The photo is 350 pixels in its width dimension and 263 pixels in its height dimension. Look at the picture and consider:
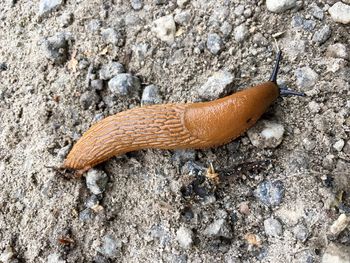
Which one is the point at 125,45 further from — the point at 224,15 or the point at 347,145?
the point at 347,145

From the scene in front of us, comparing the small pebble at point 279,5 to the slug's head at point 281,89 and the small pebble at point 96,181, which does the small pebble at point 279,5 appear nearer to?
the slug's head at point 281,89

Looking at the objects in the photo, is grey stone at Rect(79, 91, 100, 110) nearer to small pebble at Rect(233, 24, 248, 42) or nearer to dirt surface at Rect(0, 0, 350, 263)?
dirt surface at Rect(0, 0, 350, 263)

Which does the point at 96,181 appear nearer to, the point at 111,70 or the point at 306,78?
the point at 111,70

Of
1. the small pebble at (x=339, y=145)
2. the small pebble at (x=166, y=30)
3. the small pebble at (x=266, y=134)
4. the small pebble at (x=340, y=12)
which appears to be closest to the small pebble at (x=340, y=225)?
the small pebble at (x=339, y=145)

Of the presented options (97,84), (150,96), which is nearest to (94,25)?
(97,84)

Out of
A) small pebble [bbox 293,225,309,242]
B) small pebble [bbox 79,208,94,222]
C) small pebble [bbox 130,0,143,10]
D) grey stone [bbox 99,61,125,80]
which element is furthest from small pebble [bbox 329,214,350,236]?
small pebble [bbox 130,0,143,10]

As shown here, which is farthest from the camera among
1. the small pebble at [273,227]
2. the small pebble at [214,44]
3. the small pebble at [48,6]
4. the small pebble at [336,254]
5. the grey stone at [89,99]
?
the small pebble at [48,6]

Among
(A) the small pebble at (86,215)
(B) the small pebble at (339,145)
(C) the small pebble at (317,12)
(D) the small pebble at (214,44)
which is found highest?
(C) the small pebble at (317,12)
